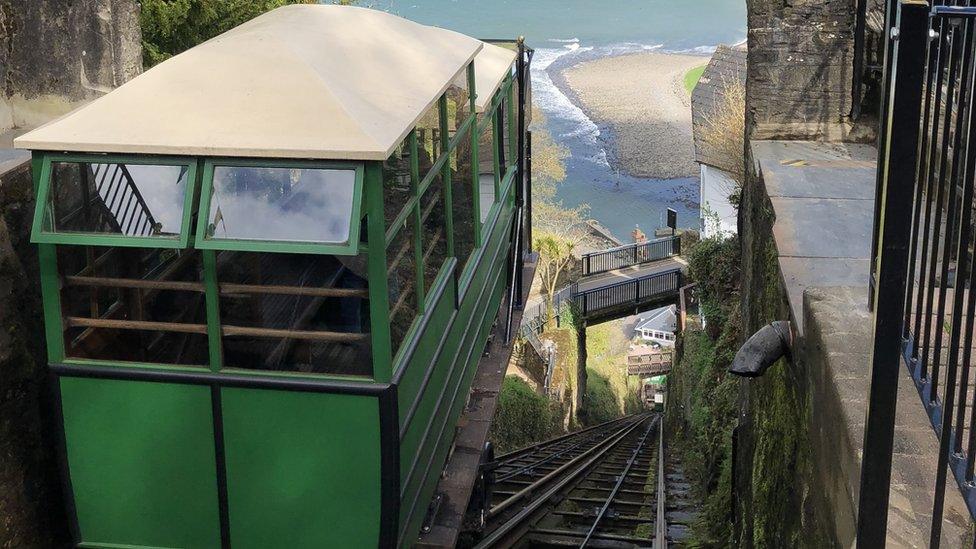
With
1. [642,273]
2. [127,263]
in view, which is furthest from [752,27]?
[642,273]

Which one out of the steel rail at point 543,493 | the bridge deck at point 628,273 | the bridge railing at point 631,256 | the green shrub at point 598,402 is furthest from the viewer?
the bridge railing at point 631,256

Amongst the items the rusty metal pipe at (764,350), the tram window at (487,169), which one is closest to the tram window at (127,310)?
the rusty metal pipe at (764,350)

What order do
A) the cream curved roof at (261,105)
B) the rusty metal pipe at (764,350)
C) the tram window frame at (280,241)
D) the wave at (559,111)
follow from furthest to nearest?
the wave at (559,111) < the rusty metal pipe at (764,350) < the cream curved roof at (261,105) < the tram window frame at (280,241)

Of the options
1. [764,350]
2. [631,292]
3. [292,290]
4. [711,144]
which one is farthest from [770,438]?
[631,292]

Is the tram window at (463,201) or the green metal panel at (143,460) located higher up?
the tram window at (463,201)

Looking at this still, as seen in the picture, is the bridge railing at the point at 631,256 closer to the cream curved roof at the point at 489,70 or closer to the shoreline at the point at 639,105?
the shoreline at the point at 639,105

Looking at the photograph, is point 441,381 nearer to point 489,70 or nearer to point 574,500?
point 489,70

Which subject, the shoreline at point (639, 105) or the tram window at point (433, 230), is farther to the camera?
the shoreline at point (639, 105)

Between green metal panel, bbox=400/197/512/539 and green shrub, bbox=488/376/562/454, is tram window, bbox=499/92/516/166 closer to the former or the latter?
green metal panel, bbox=400/197/512/539
